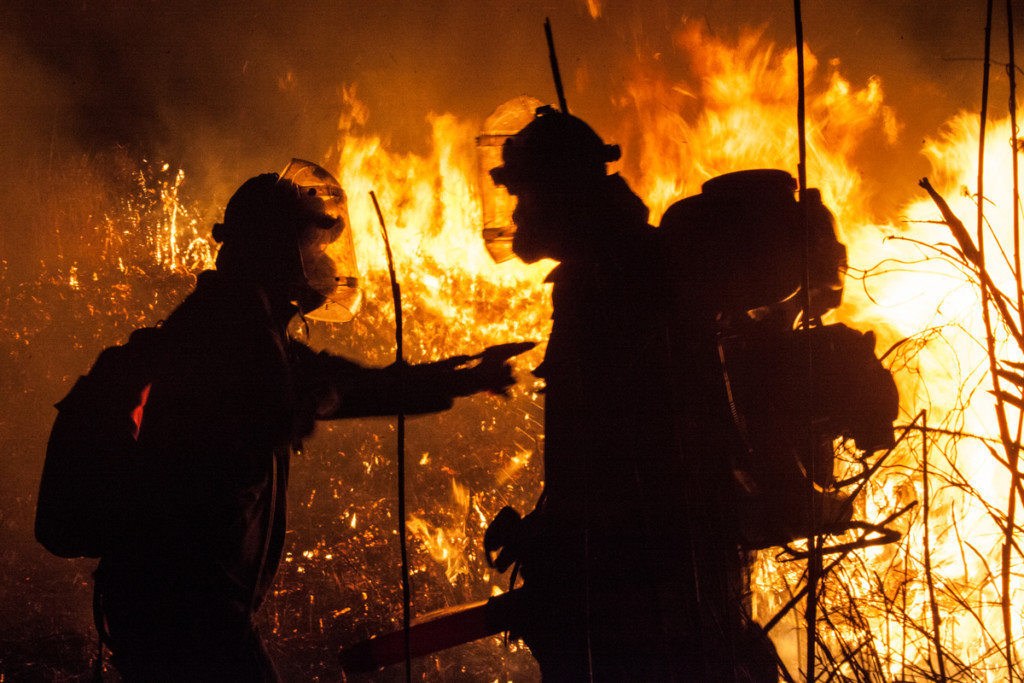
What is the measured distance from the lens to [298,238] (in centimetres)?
222

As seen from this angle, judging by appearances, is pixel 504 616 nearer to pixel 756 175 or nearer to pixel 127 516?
pixel 127 516

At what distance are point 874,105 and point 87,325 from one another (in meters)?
6.32

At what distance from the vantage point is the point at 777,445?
196 cm

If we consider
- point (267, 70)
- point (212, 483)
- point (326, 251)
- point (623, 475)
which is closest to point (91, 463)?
point (212, 483)

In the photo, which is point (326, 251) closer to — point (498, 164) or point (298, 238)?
point (298, 238)

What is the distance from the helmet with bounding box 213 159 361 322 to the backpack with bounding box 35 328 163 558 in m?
0.55

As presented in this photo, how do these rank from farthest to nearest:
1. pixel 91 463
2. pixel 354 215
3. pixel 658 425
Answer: pixel 354 215
pixel 658 425
pixel 91 463

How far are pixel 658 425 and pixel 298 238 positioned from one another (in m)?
1.46

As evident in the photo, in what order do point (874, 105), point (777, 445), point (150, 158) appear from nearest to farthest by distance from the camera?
1. point (777, 445)
2. point (874, 105)
3. point (150, 158)

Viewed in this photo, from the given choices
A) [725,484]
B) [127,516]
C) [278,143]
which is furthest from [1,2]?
→ [725,484]

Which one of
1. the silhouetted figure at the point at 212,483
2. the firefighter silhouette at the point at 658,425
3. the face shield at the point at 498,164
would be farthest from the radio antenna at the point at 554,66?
the silhouetted figure at the point at 212,483

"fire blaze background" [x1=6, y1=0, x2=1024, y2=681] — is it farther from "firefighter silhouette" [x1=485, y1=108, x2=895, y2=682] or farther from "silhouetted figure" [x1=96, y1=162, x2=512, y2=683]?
"silhouetted figure" [x1=96, y1=162, x2=512, y2=683]

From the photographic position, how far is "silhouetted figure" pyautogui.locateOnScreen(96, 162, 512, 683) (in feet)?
5.38

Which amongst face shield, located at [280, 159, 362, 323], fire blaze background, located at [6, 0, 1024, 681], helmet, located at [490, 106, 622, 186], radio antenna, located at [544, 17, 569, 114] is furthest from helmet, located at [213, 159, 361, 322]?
fire blaze background, located at [6, 0, 1024, 681]
